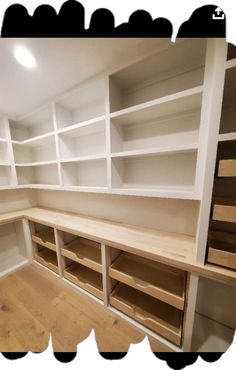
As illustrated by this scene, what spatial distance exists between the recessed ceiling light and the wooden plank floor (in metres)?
2.05

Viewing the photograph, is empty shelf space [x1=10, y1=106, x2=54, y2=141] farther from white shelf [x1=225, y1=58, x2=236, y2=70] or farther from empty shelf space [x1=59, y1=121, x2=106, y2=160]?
white shelf [x1=225, y1=58, x2=236, y2=70]

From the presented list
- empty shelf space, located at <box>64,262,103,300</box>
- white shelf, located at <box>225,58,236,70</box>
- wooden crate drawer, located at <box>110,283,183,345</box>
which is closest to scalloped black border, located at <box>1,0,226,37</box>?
white shelf, located at <box>225,58,236,70</box>

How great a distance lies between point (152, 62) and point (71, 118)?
1.06 meters

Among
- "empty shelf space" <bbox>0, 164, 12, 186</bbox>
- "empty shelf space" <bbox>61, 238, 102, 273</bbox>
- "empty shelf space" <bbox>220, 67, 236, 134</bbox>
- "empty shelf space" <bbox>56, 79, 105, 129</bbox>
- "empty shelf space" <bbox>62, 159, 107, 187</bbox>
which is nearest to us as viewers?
"empty shelf space" <bbox>220, 67, 236, 134</bbox>

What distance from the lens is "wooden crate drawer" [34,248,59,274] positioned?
167cm

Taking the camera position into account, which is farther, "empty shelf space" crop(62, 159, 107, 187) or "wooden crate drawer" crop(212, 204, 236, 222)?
"empty shelf space" crop(62, 159, 107, 187)

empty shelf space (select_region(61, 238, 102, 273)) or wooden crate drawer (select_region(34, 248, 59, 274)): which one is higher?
empty shelf space (select_region(61, 238, 102, 273))

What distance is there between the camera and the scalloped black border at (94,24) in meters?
0.57

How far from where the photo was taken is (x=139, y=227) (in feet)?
4.34

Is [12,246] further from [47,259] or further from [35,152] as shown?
[35,152]

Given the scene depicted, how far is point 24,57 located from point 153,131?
106 cm

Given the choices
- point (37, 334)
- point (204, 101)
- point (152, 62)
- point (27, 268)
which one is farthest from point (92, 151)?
point (27, 268)

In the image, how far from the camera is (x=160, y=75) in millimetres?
1075

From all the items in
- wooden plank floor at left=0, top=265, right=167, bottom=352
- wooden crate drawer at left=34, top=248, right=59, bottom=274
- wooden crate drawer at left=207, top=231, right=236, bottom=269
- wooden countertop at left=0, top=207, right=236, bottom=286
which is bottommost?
wooden plank floor at left=0, top=265, right=167, bottom=352
